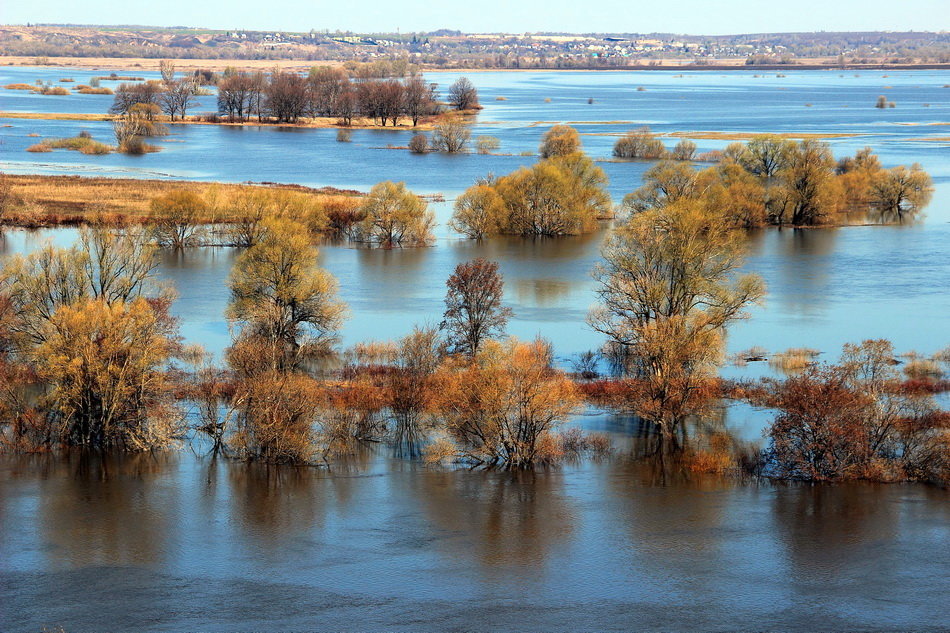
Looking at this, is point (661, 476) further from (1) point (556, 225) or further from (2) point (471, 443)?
(1) point (556, 225)

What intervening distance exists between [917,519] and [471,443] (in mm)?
9828

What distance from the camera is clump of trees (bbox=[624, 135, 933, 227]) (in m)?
54.6

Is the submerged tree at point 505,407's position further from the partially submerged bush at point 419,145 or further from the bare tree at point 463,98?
the bare tree at point 463,98

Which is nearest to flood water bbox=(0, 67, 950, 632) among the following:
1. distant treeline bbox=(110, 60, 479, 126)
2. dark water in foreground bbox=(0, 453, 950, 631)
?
dark water in foreground bbox=(0, 453, 950, 631)

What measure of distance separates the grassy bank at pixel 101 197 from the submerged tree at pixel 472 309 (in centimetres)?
1872

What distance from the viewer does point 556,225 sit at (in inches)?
2101

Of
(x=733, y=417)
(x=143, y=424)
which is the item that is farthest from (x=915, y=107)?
(x=143, y=424)

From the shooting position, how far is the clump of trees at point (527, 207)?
2061 inches

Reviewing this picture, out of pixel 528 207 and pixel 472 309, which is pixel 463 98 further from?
pixel 472 309

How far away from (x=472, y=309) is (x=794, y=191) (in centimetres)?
2995

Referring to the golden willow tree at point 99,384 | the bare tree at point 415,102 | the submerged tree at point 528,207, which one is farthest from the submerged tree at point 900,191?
the bare tree at point 415,102

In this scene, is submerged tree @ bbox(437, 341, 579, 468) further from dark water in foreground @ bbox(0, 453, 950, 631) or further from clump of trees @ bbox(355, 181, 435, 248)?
clump of trees @ bbox(355, 181, 435, 248)

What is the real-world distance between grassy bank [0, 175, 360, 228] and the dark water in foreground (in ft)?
84.5

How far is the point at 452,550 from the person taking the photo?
21.8 m
